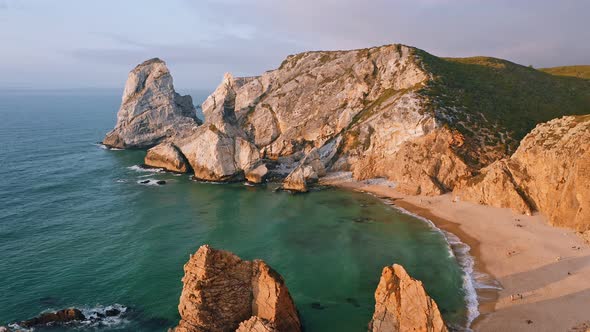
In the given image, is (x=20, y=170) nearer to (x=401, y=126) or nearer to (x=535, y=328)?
(x=401, y=126)

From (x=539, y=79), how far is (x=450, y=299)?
93.9 meters

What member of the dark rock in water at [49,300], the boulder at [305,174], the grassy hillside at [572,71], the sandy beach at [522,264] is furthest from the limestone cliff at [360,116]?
the dark rock in water at [49,300]

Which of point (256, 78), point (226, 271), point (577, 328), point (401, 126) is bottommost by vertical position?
point (577, 328)

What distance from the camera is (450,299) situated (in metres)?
38.7

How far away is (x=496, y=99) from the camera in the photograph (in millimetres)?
93625

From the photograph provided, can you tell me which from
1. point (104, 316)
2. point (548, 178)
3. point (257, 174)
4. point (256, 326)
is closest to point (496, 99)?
point (548, 178)

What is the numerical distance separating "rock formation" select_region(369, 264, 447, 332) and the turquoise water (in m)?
4.34

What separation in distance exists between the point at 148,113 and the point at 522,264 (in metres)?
108

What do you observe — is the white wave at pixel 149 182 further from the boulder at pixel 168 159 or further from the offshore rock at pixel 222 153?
the boulder at pixel 168 159

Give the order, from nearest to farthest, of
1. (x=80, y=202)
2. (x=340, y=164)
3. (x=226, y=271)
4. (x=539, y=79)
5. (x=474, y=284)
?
(x=226, y=271) < (x=474, y=284) < (x=80, y=202) < (x=340, y=164) < (x=539, y=79)

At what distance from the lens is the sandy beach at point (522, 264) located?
35.0 metres

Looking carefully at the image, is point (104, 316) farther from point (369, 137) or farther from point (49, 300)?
point (369, 137)

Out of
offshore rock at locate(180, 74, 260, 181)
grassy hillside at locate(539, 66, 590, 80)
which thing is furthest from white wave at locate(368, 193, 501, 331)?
grassy hillside at locate(539, 66, 590, 80)

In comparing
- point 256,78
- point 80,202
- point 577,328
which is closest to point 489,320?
point 577,328
